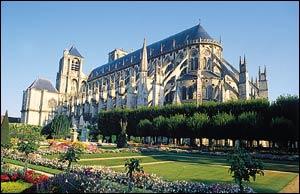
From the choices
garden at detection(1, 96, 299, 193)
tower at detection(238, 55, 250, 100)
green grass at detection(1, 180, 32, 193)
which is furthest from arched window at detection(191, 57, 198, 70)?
green grass at detection(1, 180, 32, 193)

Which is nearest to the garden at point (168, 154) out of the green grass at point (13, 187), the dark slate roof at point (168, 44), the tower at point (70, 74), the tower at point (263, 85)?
the green grass at point (13, 187)

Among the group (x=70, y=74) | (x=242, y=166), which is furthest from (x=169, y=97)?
(x=70, y=74)

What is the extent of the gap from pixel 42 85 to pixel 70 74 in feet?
31.0

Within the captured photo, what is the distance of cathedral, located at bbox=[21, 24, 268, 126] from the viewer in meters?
50.9

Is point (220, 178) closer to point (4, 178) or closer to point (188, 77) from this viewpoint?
point (4, 178)

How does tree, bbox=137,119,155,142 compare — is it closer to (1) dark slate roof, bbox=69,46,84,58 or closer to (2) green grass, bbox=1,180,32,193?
(2) green grass, bbox=1,180,32,193

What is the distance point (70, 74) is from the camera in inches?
3858

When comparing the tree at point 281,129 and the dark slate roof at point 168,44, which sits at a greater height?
the dark slate roof at point 168,44

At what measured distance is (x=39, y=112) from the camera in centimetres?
9162

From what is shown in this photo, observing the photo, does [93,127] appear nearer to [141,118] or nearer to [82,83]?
[141,118]

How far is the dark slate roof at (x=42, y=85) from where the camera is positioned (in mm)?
91750

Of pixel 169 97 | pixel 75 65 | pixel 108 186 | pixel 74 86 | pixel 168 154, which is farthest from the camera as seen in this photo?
pixel 75 65

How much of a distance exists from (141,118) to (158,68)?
10.6 metres

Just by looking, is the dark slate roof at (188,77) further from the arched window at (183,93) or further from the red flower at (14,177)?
the red flower at (14,177)
